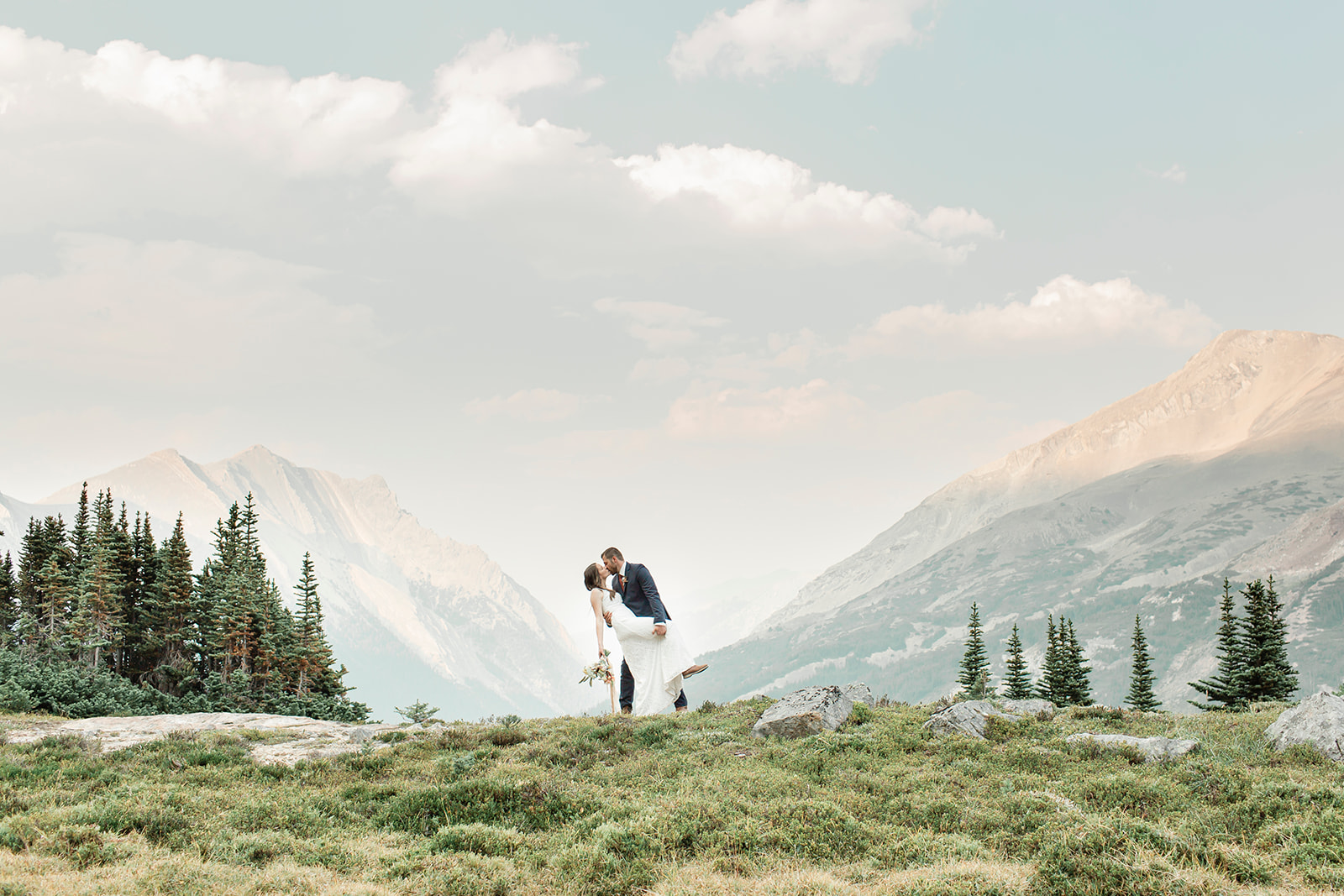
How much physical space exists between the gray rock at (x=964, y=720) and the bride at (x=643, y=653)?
24.4ft

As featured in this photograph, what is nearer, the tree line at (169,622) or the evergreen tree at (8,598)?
the tree line at (169,622)

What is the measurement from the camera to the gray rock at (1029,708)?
930 inches

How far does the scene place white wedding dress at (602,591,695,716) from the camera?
2470cm

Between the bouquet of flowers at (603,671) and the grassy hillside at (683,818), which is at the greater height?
the bouquet of flowers at (603,671)

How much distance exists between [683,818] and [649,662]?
1122cm

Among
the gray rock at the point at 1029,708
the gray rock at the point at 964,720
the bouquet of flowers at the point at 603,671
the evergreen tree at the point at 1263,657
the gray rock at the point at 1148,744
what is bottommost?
the evergreen tree at the point at 1263,657

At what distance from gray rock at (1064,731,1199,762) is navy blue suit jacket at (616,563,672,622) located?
1109cm

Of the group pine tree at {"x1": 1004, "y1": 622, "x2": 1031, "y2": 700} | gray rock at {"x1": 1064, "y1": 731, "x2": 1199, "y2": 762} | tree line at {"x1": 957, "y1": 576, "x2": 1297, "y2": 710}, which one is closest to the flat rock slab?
gray rock at {"x1": 1064, "y1": 731, "x2": 1199, "y2": 762}

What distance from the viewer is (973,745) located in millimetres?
18719

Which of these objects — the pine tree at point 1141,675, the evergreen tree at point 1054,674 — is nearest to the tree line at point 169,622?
the evergreen tree at point 1054,674

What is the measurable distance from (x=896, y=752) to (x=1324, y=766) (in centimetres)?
818

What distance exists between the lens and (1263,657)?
6619cm

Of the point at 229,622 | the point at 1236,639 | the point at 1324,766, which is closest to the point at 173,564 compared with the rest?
the point at 229,622

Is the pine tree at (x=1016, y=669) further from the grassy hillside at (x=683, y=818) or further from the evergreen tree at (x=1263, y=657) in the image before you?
the grassy hillside at (x=683, y=818)
